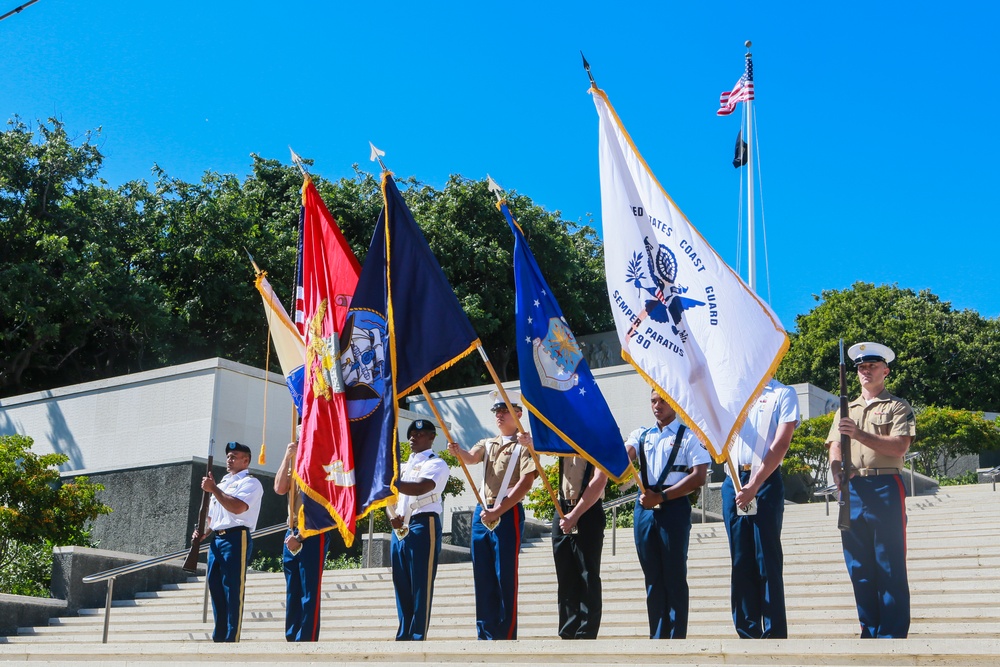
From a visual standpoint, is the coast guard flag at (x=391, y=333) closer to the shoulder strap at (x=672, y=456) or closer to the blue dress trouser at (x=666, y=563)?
the shoulder strap at (x=672, y=456)

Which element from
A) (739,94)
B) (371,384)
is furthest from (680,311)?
(739,94)

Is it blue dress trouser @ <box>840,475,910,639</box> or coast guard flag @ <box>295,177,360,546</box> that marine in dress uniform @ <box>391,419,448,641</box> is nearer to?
coast guard flag @ <box>295,177,360,546</box>

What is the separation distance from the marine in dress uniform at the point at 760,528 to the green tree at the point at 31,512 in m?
9.34

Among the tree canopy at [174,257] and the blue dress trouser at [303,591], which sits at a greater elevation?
the tree canopy at [174,257]

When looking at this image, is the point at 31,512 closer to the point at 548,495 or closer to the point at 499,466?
the point at 548,495

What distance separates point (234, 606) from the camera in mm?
8664

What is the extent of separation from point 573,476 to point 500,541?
0.67 m

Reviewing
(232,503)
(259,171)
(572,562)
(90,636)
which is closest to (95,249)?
(259,171)

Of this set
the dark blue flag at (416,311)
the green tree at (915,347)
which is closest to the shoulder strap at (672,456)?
the dark blue flag at (416,311)

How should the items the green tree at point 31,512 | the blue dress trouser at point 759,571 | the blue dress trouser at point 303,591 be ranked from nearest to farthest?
the blue dress trouser at point 759,571 < the blue dress trouser at point 303,591 < the green tree at point 31,512

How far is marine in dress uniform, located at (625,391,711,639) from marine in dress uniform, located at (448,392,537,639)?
0.91 metres

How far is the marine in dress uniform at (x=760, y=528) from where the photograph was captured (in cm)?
653

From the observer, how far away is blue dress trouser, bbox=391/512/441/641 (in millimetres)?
7820

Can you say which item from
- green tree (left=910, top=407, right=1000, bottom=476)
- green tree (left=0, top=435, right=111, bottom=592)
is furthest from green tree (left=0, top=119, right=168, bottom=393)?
green tree (left=910, top=407, right=1000, bottom=476)
